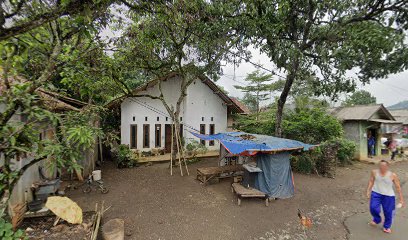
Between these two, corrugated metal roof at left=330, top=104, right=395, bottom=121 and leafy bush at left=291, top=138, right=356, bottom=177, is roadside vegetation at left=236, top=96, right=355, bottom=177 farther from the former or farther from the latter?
corrugated metal roof at left=330, top=104, right=395, bottom=121

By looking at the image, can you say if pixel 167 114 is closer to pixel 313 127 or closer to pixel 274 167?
pixel 274 167

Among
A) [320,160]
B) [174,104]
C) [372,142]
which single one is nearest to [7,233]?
[174,104]

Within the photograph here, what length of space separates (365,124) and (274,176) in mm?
12303

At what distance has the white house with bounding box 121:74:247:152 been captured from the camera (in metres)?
14.2

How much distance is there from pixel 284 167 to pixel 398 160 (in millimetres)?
13978

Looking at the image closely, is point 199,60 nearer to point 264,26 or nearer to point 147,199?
point 264,26

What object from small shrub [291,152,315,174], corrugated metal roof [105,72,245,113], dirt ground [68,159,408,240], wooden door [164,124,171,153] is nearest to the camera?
Result: dirt ground [68,159,408,240]

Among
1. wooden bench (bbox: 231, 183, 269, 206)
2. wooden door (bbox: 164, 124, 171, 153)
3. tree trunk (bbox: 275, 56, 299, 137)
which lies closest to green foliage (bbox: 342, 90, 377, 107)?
tree trunk (bbox: 275, 56, 299, 137)

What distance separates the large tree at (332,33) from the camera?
7.29 meters

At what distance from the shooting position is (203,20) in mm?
8172

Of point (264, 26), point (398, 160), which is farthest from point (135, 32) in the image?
point (398, 160)

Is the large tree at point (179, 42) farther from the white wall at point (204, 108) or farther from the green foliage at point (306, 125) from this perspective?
the green foliage at point (306, 125)

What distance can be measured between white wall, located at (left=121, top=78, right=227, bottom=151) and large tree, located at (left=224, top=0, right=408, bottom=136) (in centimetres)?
750

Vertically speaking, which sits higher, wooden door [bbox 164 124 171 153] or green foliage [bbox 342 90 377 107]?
green foliage [bbox 342 90 377 107]
